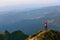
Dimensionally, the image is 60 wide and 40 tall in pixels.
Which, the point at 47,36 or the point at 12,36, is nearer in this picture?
the point at 47,36

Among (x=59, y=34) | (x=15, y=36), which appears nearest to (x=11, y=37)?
(x=15, y=36)

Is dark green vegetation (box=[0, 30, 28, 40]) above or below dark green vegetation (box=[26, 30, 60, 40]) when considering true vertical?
below

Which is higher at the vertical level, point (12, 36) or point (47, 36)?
point (47, 36)

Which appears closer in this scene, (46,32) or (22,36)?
(46,32)

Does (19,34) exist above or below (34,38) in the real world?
below

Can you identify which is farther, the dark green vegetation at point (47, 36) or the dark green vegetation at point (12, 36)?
the dark green vegetation at point (12, 36)

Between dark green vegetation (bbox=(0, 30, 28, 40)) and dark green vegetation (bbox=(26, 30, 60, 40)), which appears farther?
dark green vegetation (bbox=(0, 30, 28, 40))

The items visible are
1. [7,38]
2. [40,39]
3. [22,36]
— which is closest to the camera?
[40,39]

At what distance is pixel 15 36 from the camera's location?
153875 mm

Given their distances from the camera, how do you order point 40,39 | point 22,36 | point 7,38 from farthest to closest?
point 22,36 → point 7,38 → point 40,39

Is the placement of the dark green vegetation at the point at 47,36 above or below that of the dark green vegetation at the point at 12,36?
above

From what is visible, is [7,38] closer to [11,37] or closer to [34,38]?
[11,37]

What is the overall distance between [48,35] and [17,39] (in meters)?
109

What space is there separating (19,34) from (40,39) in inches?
4258
